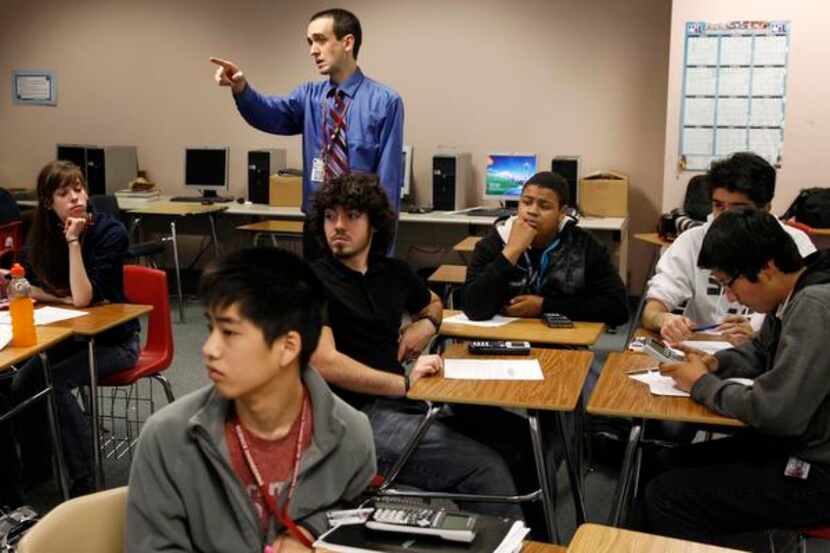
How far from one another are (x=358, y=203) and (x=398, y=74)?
189 inches

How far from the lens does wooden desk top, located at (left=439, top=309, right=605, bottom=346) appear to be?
2863mm

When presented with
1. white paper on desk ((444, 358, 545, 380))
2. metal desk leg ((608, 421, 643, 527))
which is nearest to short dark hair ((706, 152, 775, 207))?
white paper on desk ((444, 358, 545, 380))

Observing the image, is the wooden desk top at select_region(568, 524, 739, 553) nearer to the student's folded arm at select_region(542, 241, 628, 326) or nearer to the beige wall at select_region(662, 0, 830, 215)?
the student's folded arm at select_region(542, 241, 628, 326)

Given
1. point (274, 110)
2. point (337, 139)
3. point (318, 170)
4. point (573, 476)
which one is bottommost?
point (573, 476)

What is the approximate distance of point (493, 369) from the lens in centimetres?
247

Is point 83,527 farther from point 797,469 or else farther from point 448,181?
point 448,181

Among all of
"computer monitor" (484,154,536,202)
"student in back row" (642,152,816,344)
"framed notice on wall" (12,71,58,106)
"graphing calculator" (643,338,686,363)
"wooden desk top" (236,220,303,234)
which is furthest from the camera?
"framed notice on wall" (12,71,58,106)

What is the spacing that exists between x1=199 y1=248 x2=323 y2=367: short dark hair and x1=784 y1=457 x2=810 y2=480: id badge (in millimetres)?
1202

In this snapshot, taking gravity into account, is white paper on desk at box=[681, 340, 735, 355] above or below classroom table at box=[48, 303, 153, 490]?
above

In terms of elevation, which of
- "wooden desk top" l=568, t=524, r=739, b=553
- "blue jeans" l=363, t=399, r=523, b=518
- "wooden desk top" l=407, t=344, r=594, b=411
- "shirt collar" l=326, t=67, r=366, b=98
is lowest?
"blue jeans" l=363, t=399, r=523, b=518

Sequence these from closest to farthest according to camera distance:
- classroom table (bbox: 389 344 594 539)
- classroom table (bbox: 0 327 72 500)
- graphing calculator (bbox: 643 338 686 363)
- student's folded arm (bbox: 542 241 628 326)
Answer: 1. classroom table (bbox: 389 344 594 539)
2. graphing calculator (bbox: 643 338 686 363)
3. classroom table (bbox: 0 327 72 500)
4. student's folded arm (bbox: 542 241 628 326)

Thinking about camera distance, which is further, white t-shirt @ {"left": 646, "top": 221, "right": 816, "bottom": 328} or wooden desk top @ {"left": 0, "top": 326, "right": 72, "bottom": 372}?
white t-shirt @ {"left": 646, "top": 221, "right": 816, "bottom": 328}

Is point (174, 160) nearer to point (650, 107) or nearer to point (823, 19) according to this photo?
point (650, 107)

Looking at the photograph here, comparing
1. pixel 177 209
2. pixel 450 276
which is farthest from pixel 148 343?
pixel 177 209
